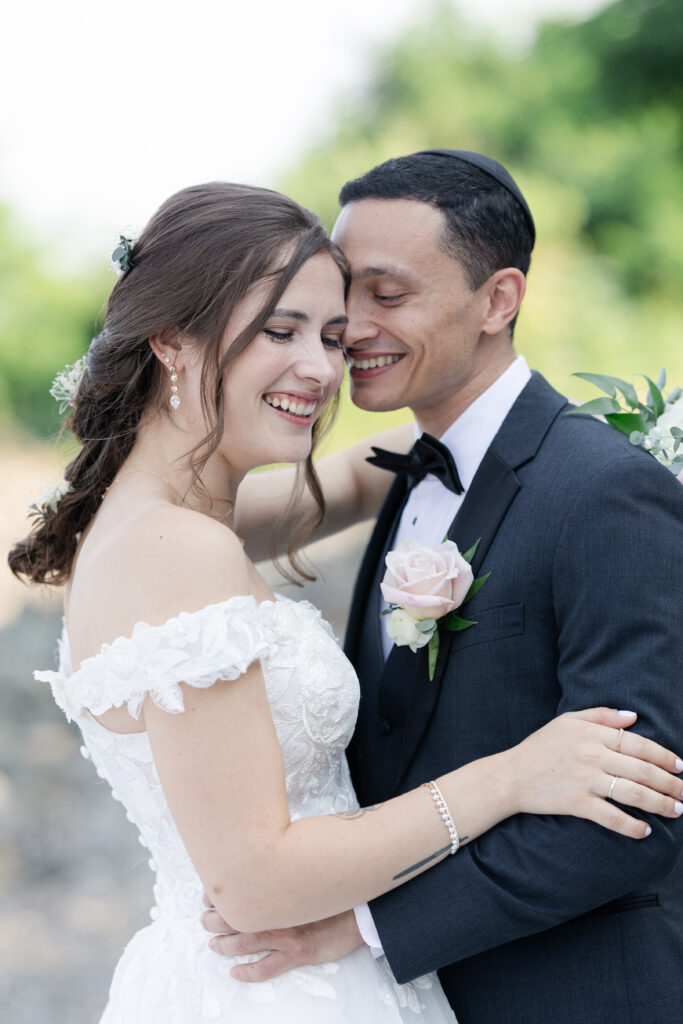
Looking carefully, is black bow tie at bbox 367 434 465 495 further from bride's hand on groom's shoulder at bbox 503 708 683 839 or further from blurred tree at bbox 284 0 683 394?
blurred tree at bbox 284 0 683 394

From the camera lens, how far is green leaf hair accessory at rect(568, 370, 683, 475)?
214 centimetres

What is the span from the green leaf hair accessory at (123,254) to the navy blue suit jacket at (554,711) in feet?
3.33

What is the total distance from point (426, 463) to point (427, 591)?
2.01 ft

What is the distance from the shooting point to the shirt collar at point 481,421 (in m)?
2.55

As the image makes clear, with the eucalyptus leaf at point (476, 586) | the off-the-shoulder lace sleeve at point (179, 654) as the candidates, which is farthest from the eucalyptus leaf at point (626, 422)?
the off-the-shoulder lace sleeve at point (179, 654)

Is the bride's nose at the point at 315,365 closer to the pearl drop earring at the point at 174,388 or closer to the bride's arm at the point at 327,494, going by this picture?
the pearl drop earring at the point at 174,388

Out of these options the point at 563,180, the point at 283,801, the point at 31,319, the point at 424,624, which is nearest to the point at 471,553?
the point at 424,624

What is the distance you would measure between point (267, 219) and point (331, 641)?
3.26 ft

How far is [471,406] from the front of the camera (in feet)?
8.66

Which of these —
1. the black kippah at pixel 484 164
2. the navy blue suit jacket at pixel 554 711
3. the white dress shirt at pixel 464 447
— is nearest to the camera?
the navy blue suit jacket at pixel 554 711

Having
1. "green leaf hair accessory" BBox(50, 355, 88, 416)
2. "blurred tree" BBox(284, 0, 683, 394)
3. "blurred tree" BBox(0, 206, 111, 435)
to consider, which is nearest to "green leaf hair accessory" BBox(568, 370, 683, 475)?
"green leaf hair accessory" BBox(50, 355, 88, 416)

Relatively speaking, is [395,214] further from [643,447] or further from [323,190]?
[323,190]

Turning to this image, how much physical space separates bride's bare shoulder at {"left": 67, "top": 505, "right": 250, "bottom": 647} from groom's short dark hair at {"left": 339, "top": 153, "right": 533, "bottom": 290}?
1.16 metres

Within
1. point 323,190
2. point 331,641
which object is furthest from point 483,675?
point 323,190
